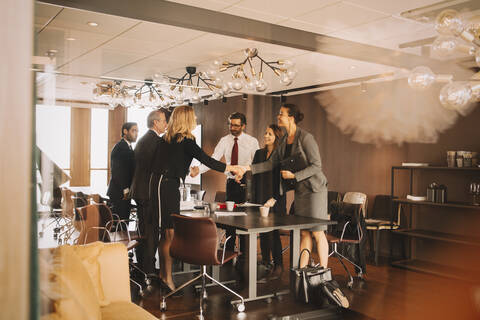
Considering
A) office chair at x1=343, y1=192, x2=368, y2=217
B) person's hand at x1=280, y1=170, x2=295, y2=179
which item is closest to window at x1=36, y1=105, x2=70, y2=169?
person's hand at x1=280, y1=170, x2=295, y2=179

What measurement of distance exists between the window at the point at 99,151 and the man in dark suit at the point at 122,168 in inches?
4.2

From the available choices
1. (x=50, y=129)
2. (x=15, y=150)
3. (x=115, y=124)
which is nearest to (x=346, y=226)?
(x=115, y=124)

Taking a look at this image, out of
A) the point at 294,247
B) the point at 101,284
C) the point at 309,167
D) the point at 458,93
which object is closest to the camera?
the point at 458,93

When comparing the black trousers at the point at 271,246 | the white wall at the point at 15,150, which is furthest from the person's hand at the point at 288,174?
the white wall at the point at 15,150

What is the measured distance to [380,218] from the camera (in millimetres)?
5070

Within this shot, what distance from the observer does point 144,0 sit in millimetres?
2689

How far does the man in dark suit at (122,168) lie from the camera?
339 cm

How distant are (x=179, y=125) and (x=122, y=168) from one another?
642mm

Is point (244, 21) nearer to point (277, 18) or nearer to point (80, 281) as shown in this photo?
point (277, 18)

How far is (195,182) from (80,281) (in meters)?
2.59

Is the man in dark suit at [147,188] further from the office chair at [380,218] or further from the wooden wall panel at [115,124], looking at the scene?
the office chair at [380,218]

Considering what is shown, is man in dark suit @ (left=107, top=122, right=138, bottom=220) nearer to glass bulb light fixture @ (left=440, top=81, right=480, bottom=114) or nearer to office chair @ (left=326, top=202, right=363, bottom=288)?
office chair @ (left=326, top=202, right=363, bottom=288)

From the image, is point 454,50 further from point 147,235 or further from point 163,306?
point 147,235

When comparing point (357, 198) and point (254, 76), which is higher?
point (254, 76)
